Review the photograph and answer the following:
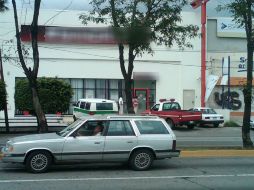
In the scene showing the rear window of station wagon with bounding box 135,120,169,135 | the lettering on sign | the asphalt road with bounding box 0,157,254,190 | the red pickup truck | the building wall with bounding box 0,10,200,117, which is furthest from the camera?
the lettering on sign

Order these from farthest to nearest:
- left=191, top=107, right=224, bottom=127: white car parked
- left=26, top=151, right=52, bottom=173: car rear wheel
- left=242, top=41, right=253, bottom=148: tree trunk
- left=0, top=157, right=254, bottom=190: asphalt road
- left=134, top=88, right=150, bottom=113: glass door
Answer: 1. left=134, top=88, right=150, bottom=113: glass door
2. left=191, top=107, right=224, bottom=127: white car parked
3. left=242, top=41, right=253, bottom=148: tree trunk
4. left=26, top=151, right=52, bottom=173: car rear wheel
5. left=0, top=157, right=254, bottom=190: asphalt road

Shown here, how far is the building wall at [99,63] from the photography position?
4169 centimetres

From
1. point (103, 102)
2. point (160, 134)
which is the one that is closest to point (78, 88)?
point (103, 102)

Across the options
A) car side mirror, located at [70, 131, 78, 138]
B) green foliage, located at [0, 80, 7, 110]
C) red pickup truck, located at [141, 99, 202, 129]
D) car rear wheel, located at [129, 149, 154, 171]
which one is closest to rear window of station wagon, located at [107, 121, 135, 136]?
car rear wheel, located at [129, 149, 154, 171]

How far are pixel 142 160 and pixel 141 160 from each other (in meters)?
0.03

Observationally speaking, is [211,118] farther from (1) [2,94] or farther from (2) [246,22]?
(2) [246,22]

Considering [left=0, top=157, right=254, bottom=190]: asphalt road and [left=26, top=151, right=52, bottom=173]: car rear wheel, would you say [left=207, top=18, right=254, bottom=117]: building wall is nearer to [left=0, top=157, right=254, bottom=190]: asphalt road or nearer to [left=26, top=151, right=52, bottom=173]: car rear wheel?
[left=0, top=157, right=254, bottom=190]: asphalt road

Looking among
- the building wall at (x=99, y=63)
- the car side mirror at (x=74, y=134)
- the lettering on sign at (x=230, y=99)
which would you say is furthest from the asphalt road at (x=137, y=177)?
the lettering on sign at (x=230, y=99)

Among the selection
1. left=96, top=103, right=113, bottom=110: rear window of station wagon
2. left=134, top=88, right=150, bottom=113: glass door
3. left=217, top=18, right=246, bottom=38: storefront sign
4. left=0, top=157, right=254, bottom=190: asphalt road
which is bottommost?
left=0, top=157, right=254, bottom=190: asphalt road

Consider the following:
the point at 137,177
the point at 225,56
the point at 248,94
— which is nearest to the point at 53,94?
the point at 225,56

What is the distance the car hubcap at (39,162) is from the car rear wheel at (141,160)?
2234 mm

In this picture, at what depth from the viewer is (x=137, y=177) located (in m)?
11.9

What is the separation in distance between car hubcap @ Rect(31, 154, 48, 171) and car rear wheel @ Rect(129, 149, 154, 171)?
87.9 inches

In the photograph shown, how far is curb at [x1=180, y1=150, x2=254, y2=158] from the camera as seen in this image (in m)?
16.1
